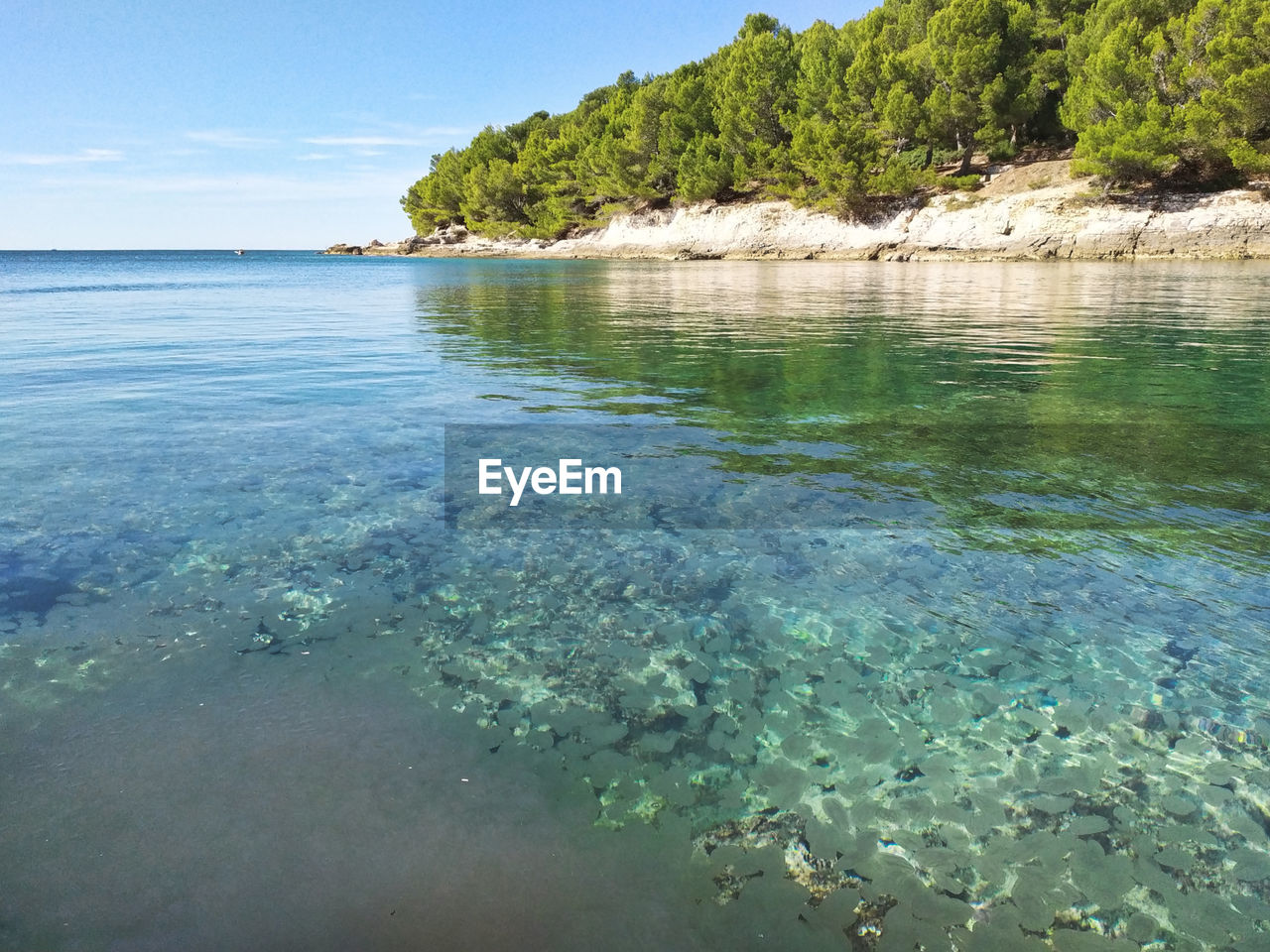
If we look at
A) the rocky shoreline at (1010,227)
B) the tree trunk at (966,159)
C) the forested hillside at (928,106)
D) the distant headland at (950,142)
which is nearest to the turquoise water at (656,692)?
the rocky shoreline at (1010,227)

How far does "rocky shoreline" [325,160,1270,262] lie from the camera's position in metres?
48.5

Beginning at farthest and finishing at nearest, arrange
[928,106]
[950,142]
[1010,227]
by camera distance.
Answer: [950,142], [928,106], [1010,227]

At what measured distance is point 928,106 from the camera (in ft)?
207

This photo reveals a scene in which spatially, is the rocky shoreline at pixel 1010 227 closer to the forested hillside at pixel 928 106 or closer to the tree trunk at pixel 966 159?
the forested hillside at pixel 928 106

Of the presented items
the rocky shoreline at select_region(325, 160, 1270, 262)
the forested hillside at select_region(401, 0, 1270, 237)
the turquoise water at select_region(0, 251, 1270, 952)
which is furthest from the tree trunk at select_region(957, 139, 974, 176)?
the turquoise water at select_region(0, 251, 1270, 952)

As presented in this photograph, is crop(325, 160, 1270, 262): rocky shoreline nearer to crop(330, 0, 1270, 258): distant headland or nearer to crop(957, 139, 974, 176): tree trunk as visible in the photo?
crop(330, 0, 1270, 258): distant headland

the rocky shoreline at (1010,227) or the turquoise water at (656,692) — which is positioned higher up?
the rocky shoreline at (1010,227)

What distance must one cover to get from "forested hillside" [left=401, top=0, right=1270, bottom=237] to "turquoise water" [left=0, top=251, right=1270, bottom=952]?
55.7 meters

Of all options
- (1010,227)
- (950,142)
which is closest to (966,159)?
(950,142)

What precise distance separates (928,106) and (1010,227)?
52.4 feet

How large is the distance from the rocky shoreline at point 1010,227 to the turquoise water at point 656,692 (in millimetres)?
52113

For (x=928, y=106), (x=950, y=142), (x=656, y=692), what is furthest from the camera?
(x=950, y=142)

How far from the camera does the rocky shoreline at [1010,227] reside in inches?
1908

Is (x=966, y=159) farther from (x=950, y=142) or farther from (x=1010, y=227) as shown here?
(x=1010, y=227)
